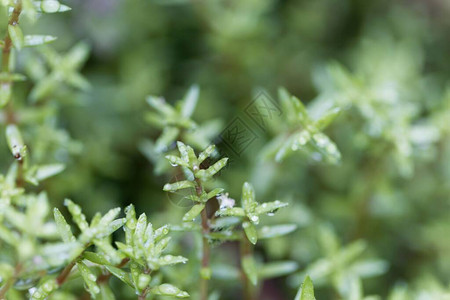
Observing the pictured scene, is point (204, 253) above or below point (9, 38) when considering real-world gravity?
below

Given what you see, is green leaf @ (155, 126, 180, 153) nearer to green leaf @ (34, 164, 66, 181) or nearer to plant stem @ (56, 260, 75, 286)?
green leaf @ (34, 164, 66, 181)

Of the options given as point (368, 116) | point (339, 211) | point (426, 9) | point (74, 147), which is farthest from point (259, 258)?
point (426, 9)

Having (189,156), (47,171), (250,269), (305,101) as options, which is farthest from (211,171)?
(305,101)

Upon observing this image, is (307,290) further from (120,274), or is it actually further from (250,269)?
(120,274)

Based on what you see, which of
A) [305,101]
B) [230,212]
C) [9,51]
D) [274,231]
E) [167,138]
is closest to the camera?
[230,212]

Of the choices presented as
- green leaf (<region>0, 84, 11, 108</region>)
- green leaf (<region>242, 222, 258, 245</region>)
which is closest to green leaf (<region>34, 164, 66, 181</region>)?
green leaf (<region>0, 84, 11, 108</region>)
